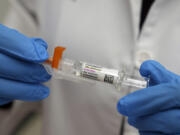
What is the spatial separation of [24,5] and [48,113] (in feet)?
1.74

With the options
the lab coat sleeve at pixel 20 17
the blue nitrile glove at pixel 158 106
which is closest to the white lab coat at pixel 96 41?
the lab coat sleeve at pixel 20 17

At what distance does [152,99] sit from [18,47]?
41 cm

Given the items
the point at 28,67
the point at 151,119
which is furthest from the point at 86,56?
the point at 151,119

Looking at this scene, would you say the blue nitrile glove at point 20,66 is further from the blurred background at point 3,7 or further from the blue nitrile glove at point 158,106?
the blurred background at point 3,7

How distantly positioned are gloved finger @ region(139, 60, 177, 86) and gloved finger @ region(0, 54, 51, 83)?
334 millimetres

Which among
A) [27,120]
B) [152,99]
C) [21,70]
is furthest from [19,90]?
[27,120]

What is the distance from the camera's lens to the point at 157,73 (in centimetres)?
47

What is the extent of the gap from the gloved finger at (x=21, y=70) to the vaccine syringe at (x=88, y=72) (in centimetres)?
4

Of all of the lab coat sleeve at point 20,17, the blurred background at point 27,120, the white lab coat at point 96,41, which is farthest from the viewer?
the blurred background at point 27,120

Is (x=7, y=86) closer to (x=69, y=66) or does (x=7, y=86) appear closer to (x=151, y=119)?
(x=69, y=66)

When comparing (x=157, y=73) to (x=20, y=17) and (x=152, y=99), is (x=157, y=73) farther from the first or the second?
(x=20, y=17)

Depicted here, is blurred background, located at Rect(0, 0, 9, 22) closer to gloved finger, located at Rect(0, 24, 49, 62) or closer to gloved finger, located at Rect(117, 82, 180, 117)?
gloved finger, located at Rect(0, 24, 49, 62)

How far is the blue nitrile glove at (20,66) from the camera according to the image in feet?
1.58

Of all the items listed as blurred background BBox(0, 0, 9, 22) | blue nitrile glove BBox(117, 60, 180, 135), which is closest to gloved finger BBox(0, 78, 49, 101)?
blue nitrile glove BBox(117, 60, 180, 135)
